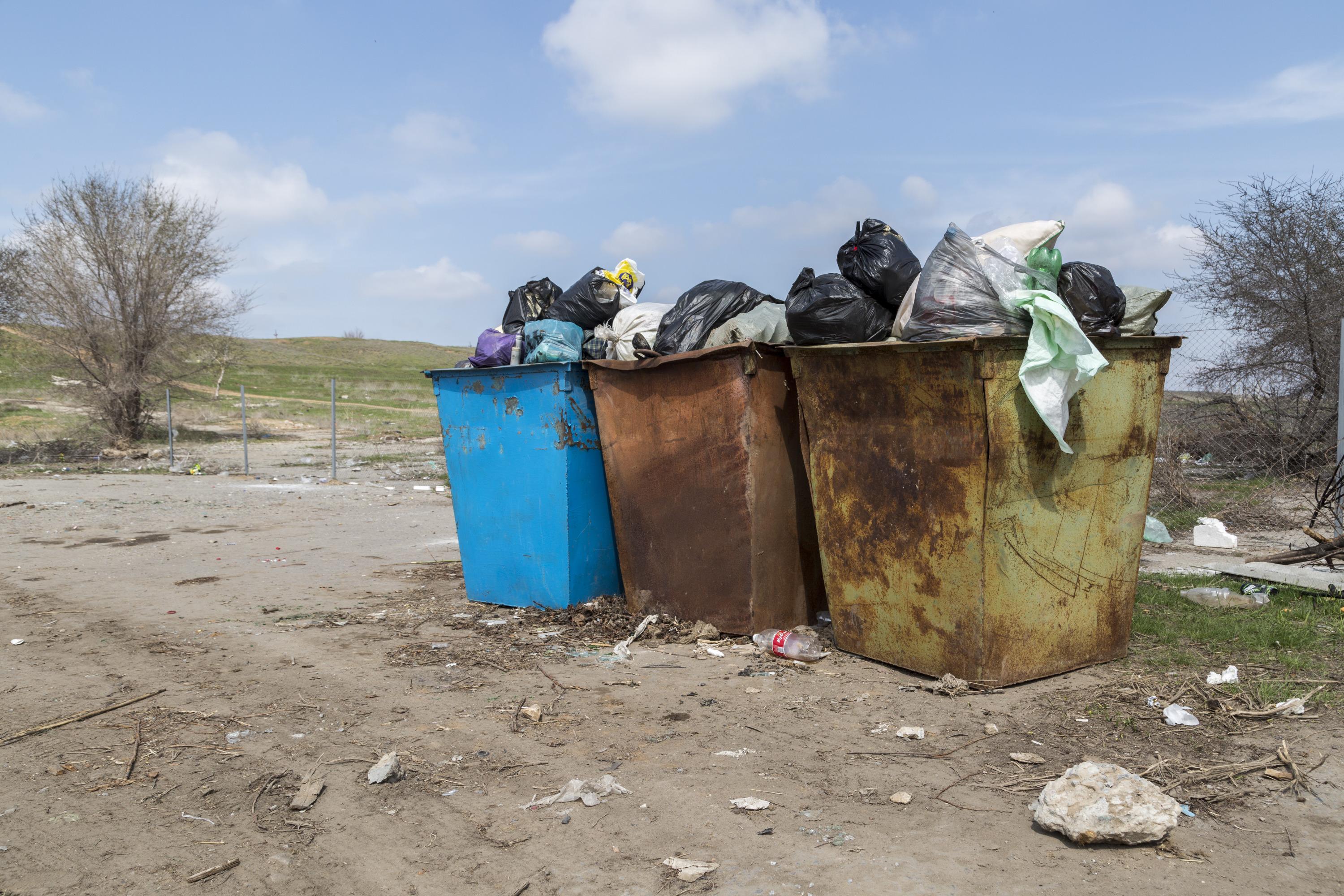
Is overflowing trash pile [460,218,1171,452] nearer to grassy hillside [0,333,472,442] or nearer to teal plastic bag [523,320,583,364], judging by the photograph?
teal plastic bag [523,320,583,364]

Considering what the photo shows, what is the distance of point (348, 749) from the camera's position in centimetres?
304

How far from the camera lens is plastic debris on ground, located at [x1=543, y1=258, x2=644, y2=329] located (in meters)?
4.92

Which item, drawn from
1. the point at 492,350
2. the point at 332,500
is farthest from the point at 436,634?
the point at 332,500

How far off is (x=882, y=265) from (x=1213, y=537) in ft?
14.8

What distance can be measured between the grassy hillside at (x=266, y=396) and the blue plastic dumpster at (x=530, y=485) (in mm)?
16505

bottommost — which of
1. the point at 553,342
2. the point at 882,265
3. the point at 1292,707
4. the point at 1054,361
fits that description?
the point at 1292,707

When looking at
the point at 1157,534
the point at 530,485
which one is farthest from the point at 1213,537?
the point at 530,485

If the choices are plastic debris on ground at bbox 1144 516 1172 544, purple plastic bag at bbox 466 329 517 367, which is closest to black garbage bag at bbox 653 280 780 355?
purple plastic bag at bbox 466 329 517 367

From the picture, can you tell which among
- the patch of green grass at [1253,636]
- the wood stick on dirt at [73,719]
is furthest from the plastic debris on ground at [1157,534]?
the wood stick on dirt at [73,719]

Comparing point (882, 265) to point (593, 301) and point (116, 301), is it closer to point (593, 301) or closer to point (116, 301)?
point (593, 301)

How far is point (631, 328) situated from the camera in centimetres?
458

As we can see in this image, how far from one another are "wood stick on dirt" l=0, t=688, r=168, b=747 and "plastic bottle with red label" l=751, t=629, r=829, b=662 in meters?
2.45

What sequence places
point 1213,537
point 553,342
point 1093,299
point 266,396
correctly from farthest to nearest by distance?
1. point 266,396
2. point 1213,537
3. point 553,342
4. point 1093,299

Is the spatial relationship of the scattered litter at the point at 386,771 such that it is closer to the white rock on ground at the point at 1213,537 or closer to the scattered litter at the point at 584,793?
the scattered litter at the point at 584,793
